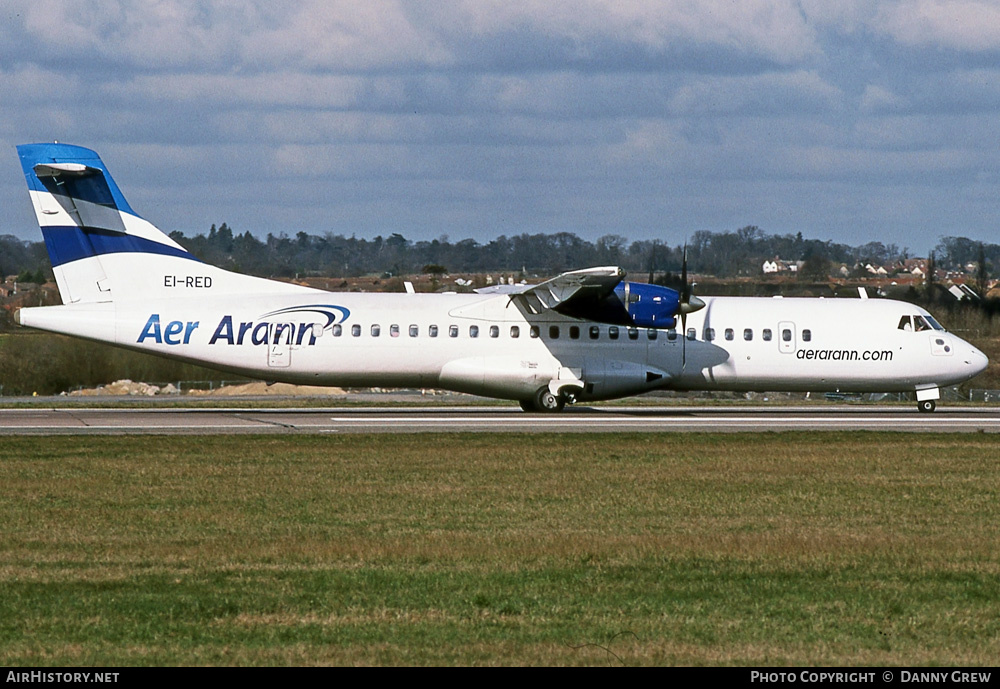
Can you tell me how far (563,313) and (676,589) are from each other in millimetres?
21016

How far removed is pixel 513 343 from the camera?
31.5m

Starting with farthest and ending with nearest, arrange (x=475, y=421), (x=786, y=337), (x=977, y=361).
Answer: (x=977, y=361) < (x=786, y=337) < (x=475, y=421)

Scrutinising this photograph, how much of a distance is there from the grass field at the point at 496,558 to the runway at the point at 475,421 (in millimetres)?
5330

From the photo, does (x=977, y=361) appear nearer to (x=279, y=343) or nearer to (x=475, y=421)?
(x=475, y=421)

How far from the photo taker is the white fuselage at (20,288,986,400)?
98.8 feet

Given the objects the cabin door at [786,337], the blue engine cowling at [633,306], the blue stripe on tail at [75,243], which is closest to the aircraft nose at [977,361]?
the cabin door at [786,337]

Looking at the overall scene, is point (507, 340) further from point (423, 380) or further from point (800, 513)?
point (800, 513)

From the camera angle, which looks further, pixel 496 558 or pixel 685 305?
pixel 685 305

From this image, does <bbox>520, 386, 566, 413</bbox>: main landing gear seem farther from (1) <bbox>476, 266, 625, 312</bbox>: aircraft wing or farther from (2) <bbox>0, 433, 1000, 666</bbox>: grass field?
(2) <bbox>0, 433, 1000, 666</bbox>: grass field

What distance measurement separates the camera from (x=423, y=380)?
31.3m

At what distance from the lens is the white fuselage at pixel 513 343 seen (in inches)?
1186

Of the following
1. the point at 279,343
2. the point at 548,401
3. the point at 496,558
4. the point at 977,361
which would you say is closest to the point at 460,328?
the point at 548,401

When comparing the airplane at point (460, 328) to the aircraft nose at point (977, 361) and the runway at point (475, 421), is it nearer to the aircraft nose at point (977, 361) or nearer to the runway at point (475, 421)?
the aircraft nose at point (977, 361)

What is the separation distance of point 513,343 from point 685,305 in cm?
469
